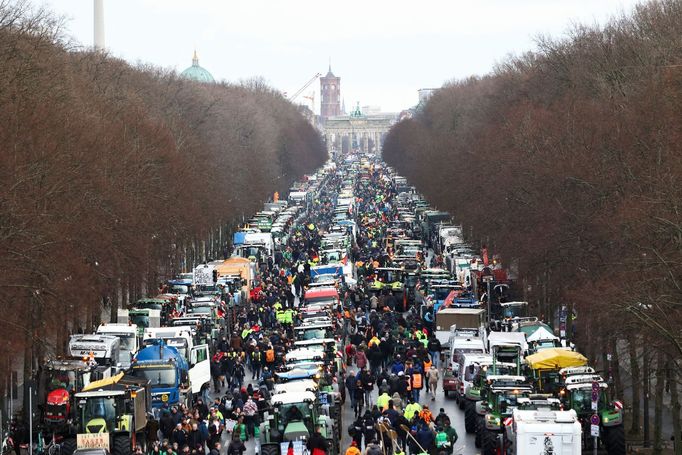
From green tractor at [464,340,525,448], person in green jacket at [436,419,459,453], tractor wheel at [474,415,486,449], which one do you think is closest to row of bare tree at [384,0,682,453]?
green tractor at [464,340,525,448]

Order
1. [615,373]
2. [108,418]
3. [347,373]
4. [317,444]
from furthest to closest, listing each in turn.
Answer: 1. [347,373]
2. [615,373]
3. [108,418]
4. [317,444]

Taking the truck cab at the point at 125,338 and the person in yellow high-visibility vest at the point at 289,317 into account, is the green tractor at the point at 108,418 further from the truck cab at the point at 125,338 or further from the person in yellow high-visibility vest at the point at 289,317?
the person in yellow high-visibility vest at the point at 289,317

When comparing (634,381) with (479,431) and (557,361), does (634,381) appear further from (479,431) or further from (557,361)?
(479,431)

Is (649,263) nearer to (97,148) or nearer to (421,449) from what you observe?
(421,449)

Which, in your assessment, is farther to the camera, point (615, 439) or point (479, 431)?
point (479, 431)

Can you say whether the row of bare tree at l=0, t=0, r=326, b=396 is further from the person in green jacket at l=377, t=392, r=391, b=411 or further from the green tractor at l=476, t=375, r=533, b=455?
the green tractor at l=476, t=375, r=533, b=455

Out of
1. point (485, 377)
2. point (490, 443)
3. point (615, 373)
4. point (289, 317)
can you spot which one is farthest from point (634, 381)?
point (289, 317)

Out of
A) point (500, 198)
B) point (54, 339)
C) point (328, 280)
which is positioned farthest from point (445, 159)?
point (54, 339)
